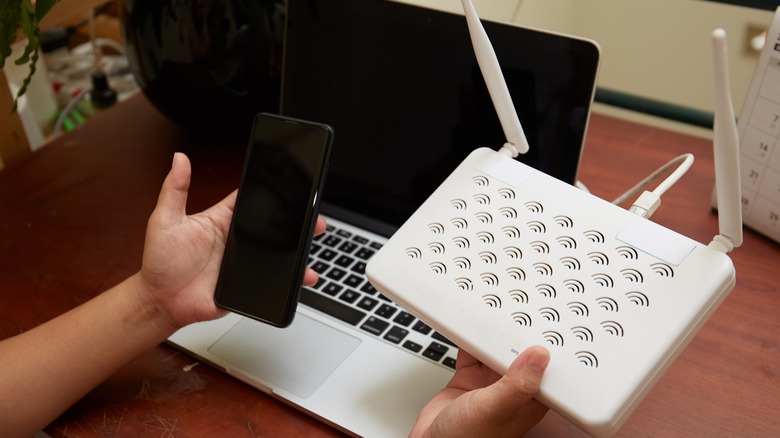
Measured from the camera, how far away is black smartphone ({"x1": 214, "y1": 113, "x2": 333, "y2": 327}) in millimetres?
516

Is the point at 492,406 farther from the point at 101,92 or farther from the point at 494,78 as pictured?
the point at 101,92

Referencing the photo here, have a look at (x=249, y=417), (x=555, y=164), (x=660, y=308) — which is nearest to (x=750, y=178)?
(x=555, y=164)

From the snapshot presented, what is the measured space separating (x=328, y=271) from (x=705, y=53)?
2.59ft

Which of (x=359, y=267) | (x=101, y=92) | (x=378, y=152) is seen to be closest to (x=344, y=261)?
(x=359, y=267)

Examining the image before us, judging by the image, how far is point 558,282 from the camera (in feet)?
1.40

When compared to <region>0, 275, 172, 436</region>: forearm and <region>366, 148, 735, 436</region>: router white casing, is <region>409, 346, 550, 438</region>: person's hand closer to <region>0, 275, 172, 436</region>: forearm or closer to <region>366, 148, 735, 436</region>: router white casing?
<region>366, 148, 735, 436</region>: router white casing

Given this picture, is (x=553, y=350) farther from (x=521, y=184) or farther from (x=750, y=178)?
(x=750, y=178)

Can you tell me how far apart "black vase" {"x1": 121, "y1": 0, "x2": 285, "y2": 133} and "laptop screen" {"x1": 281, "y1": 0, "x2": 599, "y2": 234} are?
45 mm

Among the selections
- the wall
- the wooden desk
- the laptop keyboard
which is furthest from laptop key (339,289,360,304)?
the wall

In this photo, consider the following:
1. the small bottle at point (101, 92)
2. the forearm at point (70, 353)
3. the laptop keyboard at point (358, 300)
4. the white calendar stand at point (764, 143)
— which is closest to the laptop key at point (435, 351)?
the laptop keyboard at point (358, 300)

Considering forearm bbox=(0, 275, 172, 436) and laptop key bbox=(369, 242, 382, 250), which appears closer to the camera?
forearm bbox=(0, 275, 172, 436)

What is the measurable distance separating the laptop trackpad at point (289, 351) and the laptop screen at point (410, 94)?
15 cm

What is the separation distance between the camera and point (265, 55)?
74cm

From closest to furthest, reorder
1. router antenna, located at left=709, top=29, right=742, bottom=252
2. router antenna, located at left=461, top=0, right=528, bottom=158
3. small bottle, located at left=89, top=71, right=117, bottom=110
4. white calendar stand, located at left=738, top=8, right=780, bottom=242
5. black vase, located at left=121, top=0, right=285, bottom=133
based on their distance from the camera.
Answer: router antenna, located at left=709, top=29, right=742, bottom=252, router antenna, located at left=461, top=0, right=528, bottom=158, white calendar stand, located at left=738, top=8, right=780, bottom=242, black vase, located at left=121, top=0, right=285, bottom=133, small bottle, located at left=89, top=71, right=117, bottom=110
